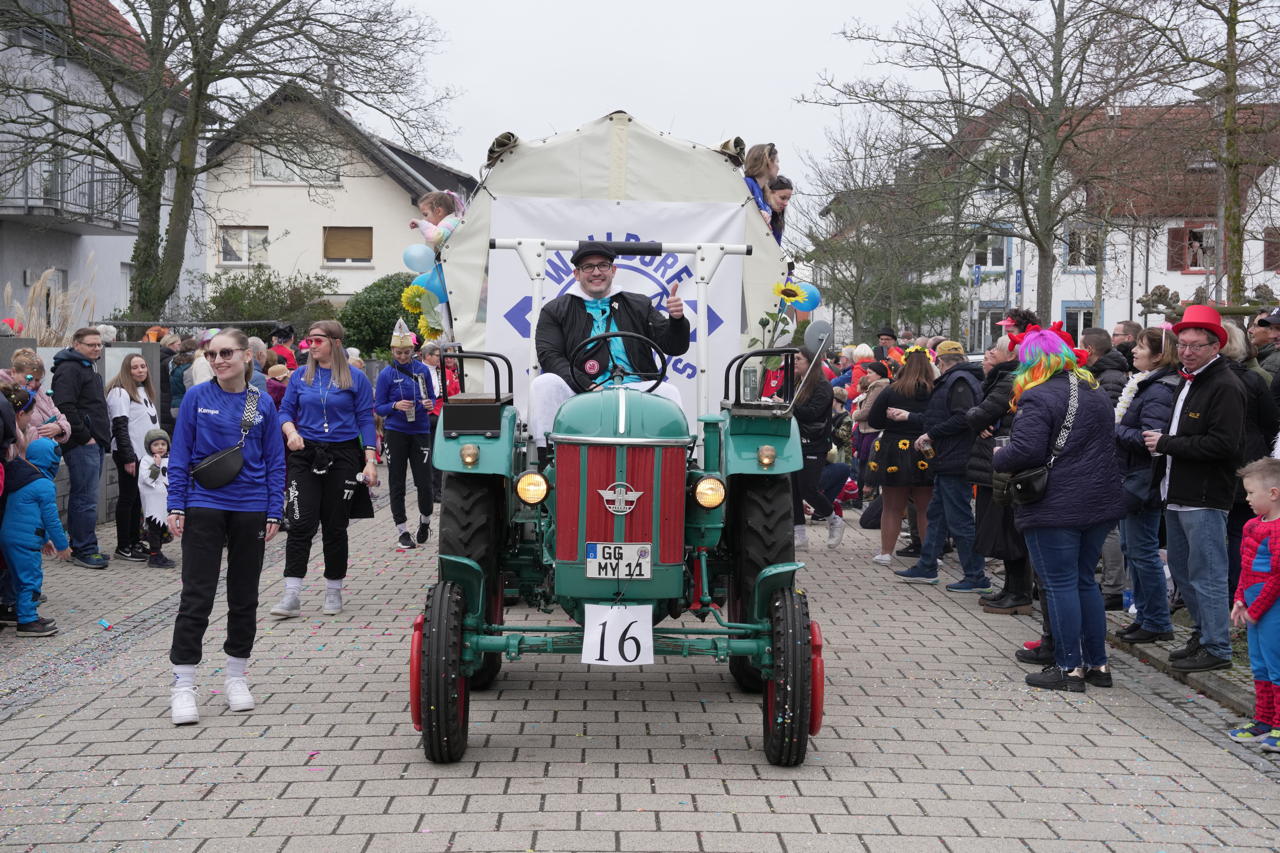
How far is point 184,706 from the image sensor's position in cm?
643

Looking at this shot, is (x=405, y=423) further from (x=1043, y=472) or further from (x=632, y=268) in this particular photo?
(x=1043, y=472)

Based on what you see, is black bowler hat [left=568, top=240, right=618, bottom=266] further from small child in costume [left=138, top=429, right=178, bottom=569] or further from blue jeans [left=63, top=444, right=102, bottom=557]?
blue jeans [left=63, top=444, right=102, bottom=557]

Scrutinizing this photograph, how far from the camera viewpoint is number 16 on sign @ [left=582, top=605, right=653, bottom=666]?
550 centimetres

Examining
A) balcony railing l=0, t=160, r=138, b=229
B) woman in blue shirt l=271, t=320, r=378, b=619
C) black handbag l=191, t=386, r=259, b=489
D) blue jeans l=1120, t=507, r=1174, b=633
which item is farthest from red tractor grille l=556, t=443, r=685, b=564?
balcony railing l=0, t=160, r=138, b=229

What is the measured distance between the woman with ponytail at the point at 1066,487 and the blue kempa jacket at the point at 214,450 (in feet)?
12.8

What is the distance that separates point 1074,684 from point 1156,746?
1.11m

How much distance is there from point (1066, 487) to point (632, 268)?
332 cm

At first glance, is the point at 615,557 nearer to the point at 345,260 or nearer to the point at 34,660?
the point at 34,660

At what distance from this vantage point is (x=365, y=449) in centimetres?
938

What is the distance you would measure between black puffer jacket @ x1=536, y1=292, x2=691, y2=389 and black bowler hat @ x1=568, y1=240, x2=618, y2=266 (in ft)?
0.68

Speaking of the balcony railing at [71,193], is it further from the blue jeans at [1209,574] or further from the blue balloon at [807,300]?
the blue jeans at [1209,574]

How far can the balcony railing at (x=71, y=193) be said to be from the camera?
2830 cm

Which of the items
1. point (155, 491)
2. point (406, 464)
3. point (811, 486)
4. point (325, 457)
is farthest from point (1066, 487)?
point (155, 491)

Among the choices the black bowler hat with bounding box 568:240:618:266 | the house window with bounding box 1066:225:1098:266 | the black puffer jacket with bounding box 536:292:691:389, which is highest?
the house window with bounding box 1066:225:1098:266
